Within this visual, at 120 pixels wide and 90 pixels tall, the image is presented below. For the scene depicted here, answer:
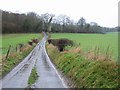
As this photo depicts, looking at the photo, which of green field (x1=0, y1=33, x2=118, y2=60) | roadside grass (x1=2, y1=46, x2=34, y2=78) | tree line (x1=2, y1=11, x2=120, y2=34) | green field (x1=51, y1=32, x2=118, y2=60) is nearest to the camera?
roadside grass (x1=2, y1=46, x2=34, y2=78)

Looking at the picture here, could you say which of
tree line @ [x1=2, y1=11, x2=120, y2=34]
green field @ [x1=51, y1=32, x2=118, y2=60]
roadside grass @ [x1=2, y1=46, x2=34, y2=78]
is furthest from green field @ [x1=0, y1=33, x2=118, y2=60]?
tree line @ [x1=2, y1=11, x2=120, y2=34]

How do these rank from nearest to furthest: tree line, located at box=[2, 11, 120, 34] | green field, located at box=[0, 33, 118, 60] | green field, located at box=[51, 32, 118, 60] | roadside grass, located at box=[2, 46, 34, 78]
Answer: roadside grass, located at box=[2, 46, 34, 78] < green field, located at box=[51, 32, 118, 60] < green field, located at box=[0, 33, 118, 60] < tree line, located at box=[2, 11, 120, 34]

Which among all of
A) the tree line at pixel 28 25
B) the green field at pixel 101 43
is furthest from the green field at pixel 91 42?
the tree line at pixel 28 25

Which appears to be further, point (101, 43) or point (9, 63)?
point (101, 43)

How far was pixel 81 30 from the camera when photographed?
6358 inches

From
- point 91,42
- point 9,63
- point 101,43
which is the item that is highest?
point 101,43

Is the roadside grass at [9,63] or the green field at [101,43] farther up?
the green field at [101,43]

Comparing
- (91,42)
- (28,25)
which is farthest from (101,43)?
(28,25)

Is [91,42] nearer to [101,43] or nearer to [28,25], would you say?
[101,43]

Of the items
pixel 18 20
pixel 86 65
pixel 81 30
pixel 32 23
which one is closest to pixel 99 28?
pixel 81 30

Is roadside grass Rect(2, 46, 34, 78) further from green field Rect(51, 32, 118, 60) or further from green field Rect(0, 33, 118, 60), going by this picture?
green field Rect(0, 33, 118, 60)

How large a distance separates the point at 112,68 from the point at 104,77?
88 cm

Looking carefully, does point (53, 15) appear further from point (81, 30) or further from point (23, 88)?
point (23, 88)

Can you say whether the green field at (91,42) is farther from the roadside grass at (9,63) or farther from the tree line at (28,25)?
the tree line at (28,25)
